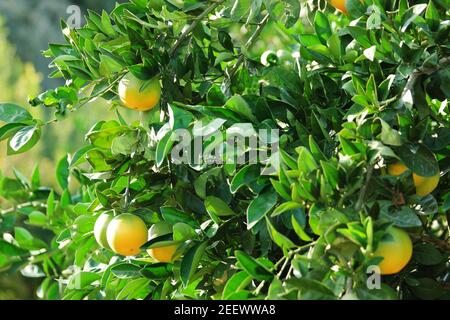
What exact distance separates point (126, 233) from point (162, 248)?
0.15 feet

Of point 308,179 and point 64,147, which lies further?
point 64,147

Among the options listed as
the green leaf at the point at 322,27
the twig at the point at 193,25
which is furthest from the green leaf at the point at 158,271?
the green leaf at the point at 322,27

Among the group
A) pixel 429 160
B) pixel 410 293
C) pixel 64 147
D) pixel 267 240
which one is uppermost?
pixel 429 160

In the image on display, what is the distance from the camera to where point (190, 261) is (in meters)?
0.86

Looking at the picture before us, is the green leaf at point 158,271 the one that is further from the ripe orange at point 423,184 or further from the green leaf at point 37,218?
the green leaf at point 37,218

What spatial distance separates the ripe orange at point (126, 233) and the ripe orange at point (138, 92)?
0.14 metres

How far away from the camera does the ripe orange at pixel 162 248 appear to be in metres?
0.90

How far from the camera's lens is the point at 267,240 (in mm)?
883

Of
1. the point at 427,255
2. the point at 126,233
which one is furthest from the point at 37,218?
the point at 427,255

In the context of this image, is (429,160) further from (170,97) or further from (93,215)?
(93,215)

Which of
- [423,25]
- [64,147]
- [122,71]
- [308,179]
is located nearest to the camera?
[308,179]

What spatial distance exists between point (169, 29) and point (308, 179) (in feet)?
1.13

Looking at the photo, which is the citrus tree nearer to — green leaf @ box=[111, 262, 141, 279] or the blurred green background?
green leaf @ box=[111, 262, 141, 279]
